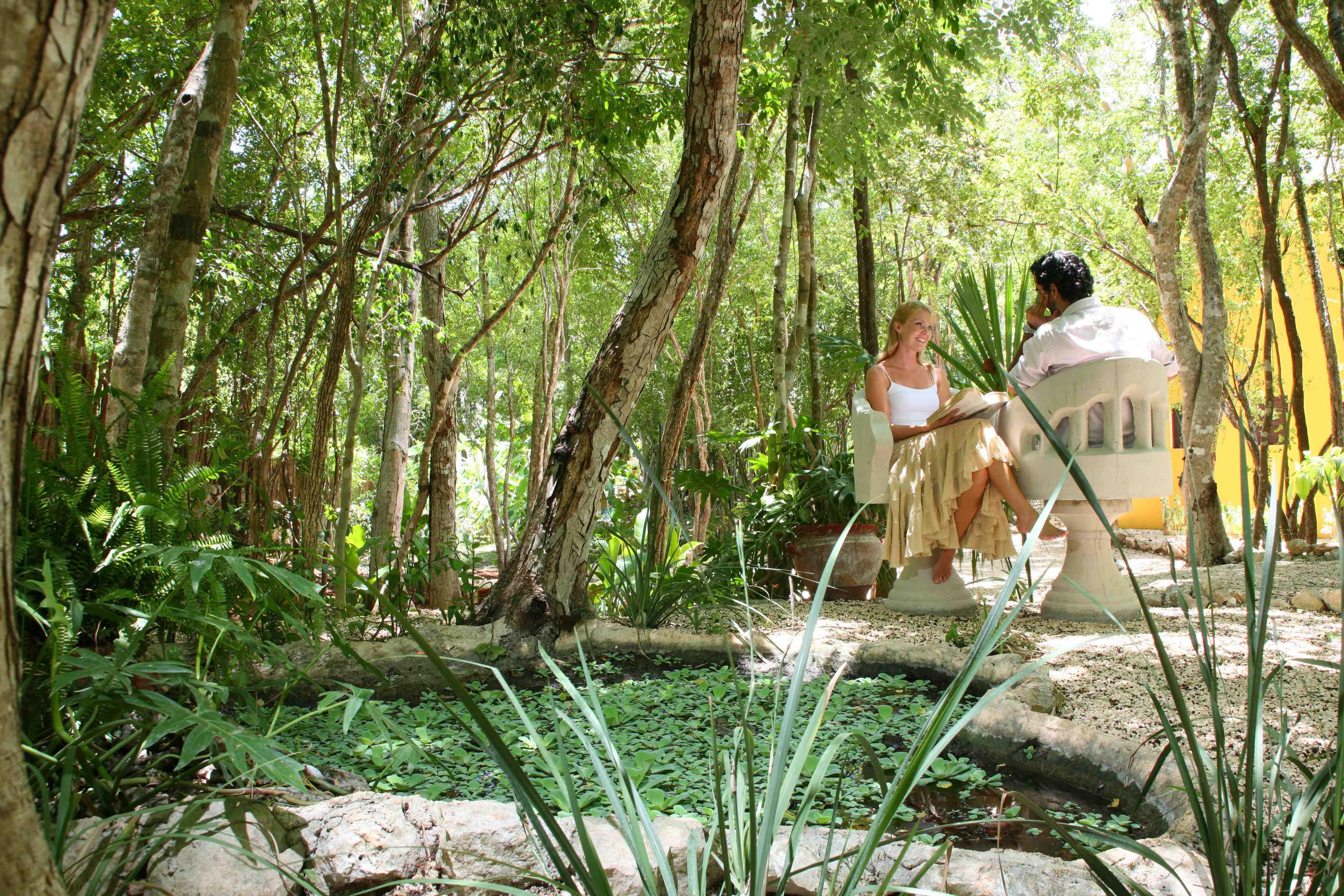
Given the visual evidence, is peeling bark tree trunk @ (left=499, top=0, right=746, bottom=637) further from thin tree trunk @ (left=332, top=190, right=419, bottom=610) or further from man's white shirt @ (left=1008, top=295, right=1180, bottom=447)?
man's white shirt @ (left=1008, top=295, right=1180, bottom=447)

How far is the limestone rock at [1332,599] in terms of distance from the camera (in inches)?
139

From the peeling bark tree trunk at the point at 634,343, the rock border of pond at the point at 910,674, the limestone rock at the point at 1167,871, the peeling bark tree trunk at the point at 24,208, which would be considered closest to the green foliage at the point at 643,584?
the rock border of pond at the point at 910,674

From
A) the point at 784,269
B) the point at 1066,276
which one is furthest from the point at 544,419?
the point at 1066,276

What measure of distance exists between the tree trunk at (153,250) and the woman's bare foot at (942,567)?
3.09 metres

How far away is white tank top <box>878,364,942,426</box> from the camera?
3.84 meters

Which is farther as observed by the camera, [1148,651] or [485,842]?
[1148,651]

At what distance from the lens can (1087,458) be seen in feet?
11.3

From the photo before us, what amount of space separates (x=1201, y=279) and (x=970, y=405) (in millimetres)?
3126

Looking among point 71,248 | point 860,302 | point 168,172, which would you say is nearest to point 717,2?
point 168,172

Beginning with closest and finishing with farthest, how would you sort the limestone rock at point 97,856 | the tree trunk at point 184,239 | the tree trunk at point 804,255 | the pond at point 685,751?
1. the limestone rock at point 97,856
2. the pond at point 685,751
3. the tree trunk at point 184,239
4. the tree trunk at point 804,255

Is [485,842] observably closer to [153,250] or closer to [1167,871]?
[1167,871]

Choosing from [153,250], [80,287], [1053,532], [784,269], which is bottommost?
[1053,532]

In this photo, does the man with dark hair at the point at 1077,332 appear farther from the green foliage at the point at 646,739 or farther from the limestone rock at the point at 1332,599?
the green foliage at the point at 646,739

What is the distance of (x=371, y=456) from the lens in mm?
18844
